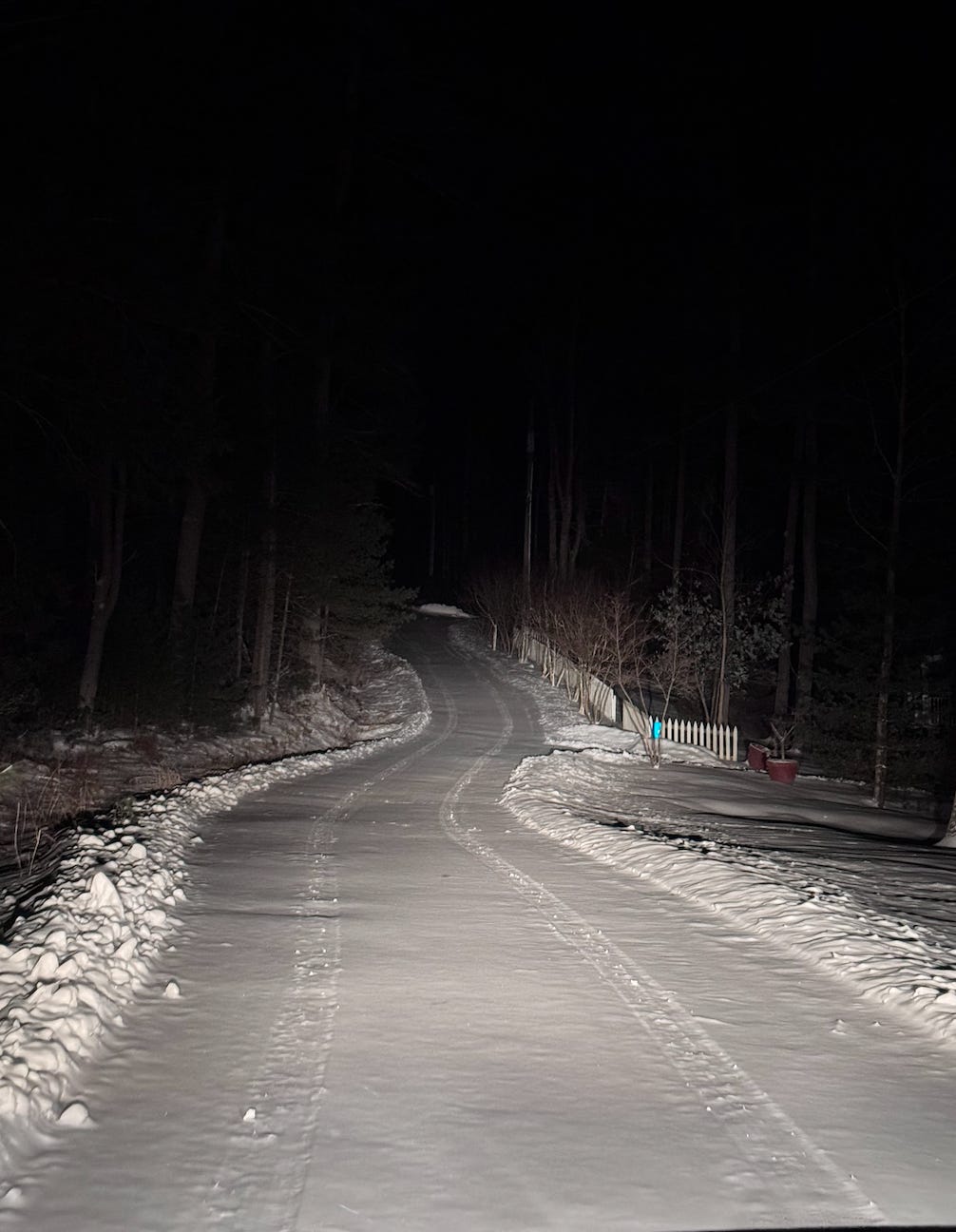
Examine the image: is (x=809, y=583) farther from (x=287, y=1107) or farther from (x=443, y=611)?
(x=443, y=611)

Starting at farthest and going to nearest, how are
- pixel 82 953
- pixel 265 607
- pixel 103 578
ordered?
1. pixel 265 607
2. pixel 103 578
3. pixel 82 953

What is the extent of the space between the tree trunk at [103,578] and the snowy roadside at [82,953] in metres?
5.99

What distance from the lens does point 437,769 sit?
1742 centimetres

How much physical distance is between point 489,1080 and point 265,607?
18.2m

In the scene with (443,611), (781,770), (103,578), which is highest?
(443,611)

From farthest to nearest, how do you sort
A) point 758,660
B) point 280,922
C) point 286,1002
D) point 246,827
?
1. point 758,660
2. point 246,827
3. point 280,922
4. point 286,1002

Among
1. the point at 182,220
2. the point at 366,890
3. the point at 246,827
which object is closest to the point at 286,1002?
the point at 366,890

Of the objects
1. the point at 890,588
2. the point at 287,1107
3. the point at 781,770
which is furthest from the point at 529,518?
the point at 287,1107

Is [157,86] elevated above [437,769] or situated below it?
above

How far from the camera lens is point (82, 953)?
241 inches

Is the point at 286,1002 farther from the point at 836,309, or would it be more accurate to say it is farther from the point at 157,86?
the point at 836,309

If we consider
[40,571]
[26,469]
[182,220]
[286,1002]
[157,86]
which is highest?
[157,86]

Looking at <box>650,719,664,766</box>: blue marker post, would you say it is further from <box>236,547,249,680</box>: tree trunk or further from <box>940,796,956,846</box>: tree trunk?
<box>236,547,249,680</box>: tree trunk

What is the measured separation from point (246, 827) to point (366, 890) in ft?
10.5
